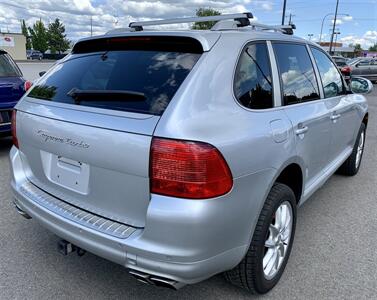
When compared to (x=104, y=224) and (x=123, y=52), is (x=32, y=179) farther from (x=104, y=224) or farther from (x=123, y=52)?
(x=123, y=52)

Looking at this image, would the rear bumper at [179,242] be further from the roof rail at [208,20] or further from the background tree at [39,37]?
the background tree at [39,37]

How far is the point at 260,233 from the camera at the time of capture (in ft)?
7.88

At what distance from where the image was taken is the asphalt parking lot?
2721mm

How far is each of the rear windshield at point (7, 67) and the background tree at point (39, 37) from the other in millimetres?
95208

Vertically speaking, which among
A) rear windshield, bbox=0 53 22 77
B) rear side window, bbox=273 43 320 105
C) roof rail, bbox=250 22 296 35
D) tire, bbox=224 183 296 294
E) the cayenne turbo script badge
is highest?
roof rail, bbox=250 22 296 35

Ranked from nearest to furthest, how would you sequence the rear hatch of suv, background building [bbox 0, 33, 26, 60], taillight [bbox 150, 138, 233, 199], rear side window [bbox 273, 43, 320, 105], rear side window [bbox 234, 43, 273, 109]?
taillight [bbox 150, 138, 233, 199]
the rear hatch of suv
rear side window [bbox 234, 43, 273, 109]
rear side window [bbox 273, 43, 320, 105]
background building [bbox 0, 33, 26, 60]

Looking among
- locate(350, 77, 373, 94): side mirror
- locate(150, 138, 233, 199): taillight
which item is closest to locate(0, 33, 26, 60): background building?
locate(350, 77, 373, 94): side mirror

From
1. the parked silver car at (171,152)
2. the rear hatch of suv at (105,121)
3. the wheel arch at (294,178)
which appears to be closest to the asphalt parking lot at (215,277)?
the parked silver car at (171,152)

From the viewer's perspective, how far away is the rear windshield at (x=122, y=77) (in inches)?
86.9

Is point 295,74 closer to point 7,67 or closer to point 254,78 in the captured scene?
point 254,78

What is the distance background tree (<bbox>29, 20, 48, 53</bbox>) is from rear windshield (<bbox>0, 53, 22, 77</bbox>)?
9521cm

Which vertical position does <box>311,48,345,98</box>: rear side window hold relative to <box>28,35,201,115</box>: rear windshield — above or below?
below

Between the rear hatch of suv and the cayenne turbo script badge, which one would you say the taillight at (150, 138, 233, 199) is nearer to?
the rear hatch of suv

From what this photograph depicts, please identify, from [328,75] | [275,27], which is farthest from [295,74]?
[328,75]
